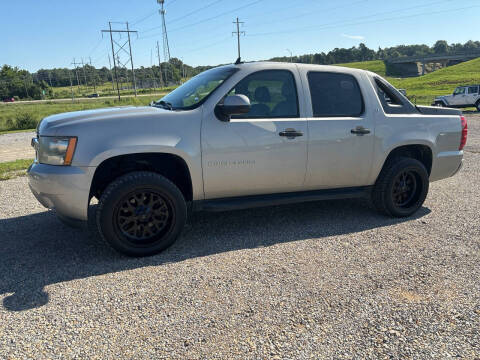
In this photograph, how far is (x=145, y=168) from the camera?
387cm

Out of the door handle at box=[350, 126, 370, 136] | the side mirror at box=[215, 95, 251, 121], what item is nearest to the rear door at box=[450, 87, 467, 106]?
the door handle at box=[350, 126, 370, 136]

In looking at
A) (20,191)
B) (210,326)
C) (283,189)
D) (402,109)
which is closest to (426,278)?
(283,189)

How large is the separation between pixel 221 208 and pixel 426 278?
77.6 inches

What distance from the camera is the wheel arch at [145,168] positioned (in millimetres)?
3592

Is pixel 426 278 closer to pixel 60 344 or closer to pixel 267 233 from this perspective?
pixel 267 233

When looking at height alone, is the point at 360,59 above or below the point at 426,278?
above

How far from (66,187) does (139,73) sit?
129653 mm

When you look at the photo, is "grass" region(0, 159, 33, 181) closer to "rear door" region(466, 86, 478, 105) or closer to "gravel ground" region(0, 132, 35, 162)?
"gravel ground" region(0, 132, 35, 162)

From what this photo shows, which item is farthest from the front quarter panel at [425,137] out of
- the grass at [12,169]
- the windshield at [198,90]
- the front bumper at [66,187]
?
the grass at [12,169]

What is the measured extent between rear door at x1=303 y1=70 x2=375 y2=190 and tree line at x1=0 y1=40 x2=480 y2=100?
153 feet

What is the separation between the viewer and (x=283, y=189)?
4.11 metres

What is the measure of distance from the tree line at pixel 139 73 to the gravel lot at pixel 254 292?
47.5 meters

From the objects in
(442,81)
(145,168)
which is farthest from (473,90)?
(442,81)

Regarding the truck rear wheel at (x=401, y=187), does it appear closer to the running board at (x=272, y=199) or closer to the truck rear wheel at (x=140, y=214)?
the running board at (x=272, y=199)
